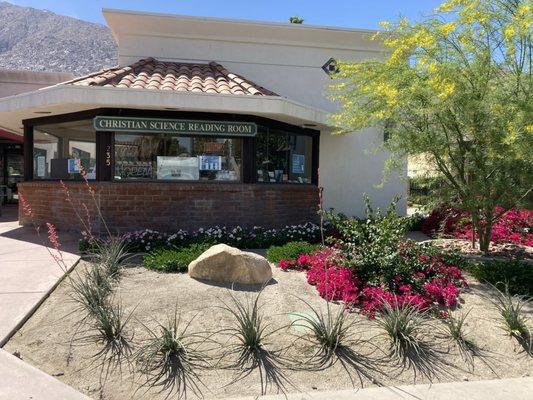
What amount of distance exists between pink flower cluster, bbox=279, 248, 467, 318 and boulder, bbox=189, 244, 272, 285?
29.2 inches

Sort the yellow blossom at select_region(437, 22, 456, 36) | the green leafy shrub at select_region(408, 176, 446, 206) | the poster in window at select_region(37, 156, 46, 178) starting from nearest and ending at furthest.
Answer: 1. the yellow blossom at select_region(437, 22, 456, 36)
2. the green leafy shrub at select_region(408, 176, 446, 206)
3. the poster in window at select_region(37, 156, 46, 178)

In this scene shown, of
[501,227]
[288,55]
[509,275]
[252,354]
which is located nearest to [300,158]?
[288,55]

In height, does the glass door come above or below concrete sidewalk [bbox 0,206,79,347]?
above

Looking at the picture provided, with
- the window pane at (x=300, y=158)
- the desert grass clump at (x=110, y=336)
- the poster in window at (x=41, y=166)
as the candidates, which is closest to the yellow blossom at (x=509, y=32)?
the desert grass clump at (x=110, y=336)

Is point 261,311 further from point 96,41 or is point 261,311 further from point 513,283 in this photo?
point 96,41

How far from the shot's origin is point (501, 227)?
10.9 meters

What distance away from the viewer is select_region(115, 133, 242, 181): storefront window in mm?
10430

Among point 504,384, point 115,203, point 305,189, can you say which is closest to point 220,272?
point 504,384

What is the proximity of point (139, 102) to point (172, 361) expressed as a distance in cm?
624

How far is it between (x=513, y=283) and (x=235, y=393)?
4.64 meters

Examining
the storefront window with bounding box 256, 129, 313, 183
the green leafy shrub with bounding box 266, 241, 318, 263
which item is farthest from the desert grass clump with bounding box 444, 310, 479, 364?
the storefront window with bounding box 256, 129, 313, 183

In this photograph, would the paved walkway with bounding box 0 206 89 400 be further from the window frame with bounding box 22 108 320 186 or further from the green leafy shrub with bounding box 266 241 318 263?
the green leafy shrub with bounding box 266 241 318 263

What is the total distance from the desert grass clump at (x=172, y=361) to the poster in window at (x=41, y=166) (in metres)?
8.15

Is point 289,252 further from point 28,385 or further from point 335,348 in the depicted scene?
point 28,385
